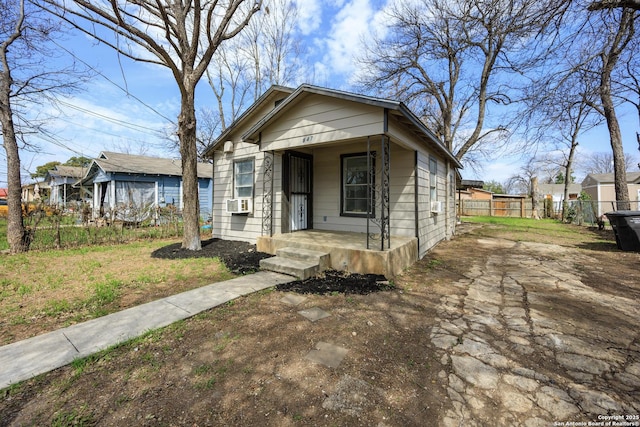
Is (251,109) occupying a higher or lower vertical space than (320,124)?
higher

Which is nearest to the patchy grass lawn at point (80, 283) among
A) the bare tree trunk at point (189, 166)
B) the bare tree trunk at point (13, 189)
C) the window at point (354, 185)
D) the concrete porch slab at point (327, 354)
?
the bare tree trunk at point (13, 189)

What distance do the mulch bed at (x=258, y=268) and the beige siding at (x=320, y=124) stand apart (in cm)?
251

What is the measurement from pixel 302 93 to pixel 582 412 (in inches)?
223

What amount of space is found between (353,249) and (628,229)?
25.6 ft

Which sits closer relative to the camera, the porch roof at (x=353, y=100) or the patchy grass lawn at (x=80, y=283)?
the patchy grass lawn at (x=80, y=283)

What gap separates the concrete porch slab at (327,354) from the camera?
2.30 meters

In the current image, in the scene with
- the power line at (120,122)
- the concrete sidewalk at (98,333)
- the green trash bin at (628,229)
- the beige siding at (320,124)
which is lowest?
the concrete sidewalk at (98,333)

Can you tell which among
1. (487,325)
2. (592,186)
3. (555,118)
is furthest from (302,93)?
(592,186)

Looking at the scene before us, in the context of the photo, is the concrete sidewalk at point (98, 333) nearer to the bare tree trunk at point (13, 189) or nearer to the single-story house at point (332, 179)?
the single-story house at point (332, 179)

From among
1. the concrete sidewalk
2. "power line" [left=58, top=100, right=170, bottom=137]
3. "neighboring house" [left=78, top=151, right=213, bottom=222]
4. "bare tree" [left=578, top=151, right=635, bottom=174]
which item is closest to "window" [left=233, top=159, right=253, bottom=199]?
the concrete sidewalk

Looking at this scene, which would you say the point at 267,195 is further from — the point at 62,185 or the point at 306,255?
the point at 62,185

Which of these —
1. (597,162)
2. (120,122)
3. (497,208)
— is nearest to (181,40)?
(120,122)

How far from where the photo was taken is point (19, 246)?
6.69 m

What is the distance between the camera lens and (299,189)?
7152mm
